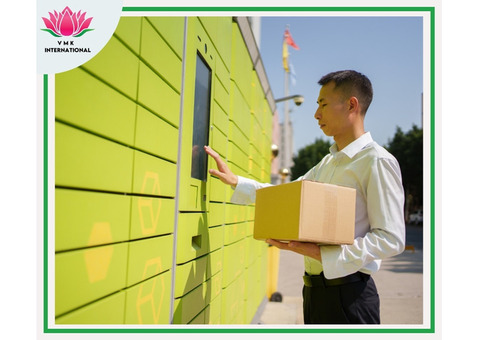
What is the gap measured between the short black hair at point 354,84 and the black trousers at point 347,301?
0.94 meters

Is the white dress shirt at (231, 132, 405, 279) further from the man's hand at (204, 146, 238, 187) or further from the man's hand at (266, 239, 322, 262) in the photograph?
the man's hand at (204, 146, 238, 187)

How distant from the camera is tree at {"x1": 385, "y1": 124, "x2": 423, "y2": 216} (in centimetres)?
2403

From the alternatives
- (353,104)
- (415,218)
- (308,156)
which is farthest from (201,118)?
(308,156)

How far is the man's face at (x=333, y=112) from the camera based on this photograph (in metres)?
2.36

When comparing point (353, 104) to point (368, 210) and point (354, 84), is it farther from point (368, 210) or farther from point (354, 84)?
point (368, 210)

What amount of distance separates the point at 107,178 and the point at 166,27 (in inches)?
34.9

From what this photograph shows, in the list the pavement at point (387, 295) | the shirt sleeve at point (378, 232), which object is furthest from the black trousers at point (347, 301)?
the pavement at point (387, 295)

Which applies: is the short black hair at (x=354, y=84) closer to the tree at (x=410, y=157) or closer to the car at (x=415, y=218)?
the tree at (x=410, y=157)

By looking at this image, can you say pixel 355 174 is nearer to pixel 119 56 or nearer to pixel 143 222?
pixel 143 222

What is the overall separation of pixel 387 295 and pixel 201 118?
6.09m

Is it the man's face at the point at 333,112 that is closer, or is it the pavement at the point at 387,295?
the man's face at the point at 333,112

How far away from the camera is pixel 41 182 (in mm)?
1413

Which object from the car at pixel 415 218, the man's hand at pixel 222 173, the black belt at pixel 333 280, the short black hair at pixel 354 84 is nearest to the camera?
the black belt at pixel 333 280

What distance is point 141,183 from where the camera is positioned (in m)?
1.86
